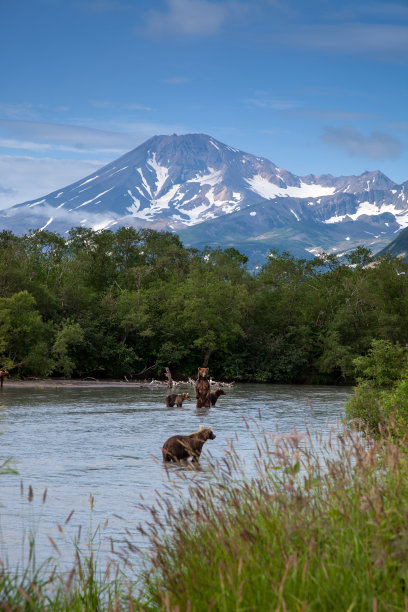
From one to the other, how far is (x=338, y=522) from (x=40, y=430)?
26333 mm

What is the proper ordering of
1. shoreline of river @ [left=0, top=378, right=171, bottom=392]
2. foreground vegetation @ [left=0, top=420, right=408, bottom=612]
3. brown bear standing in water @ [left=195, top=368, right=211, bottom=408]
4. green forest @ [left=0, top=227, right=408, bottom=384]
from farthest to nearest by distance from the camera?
green forest @ [left=0, top=227, right=408, bottom=384] < shoreline of river @ [left=0, top=378, right=171, bottom=392] < brown bear standing in water @ [left=195, top=368, right=211, bottom=408] < foreground vegetation @ [left=0, top=420, right=408, bottom=612]

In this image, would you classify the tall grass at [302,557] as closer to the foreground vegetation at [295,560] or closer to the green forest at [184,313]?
the foreground vegetation at [295,560]

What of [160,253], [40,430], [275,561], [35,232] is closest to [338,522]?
[275,561]

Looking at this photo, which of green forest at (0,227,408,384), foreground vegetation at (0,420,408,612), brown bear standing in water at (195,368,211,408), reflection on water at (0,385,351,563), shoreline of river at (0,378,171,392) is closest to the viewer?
foreground vegetation at (0,420,408,612)

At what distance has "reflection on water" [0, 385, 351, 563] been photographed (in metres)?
14.9

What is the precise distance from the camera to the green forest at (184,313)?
67.7 meters

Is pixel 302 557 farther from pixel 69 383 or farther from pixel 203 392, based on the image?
pixel 69 383

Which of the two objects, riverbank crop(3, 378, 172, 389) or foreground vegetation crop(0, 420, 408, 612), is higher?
foreground vegetation crop(0, 420, 408, 612)

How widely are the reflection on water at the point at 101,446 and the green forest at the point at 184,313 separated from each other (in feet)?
38.8

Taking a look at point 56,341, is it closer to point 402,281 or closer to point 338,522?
point 402,281

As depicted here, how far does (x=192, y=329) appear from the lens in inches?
3012

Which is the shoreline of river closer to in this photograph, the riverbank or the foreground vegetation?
the riverbank

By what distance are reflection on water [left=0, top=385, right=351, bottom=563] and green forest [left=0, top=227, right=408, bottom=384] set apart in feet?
38.8

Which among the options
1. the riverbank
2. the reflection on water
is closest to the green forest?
the riverbank
